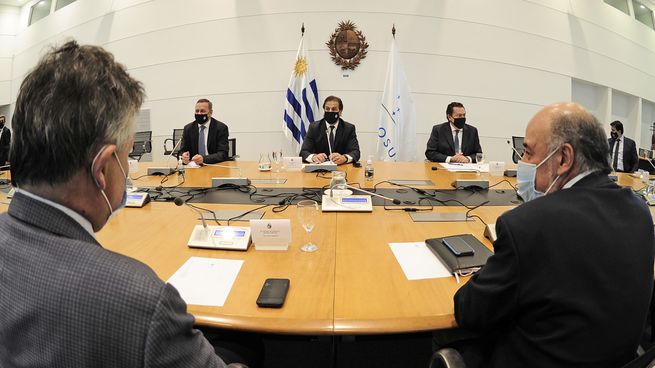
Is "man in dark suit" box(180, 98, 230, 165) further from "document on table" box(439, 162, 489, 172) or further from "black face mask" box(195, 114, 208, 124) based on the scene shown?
"document on table" box(439, 162, 489, 172)

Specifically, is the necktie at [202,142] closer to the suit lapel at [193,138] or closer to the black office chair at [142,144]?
the suit lapel at [193,138]

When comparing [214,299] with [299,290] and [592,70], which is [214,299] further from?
[592,70]

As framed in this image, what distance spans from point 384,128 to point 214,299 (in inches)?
171

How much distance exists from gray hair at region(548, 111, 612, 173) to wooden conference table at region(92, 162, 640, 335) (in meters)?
0.50

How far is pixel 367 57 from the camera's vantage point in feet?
16.4

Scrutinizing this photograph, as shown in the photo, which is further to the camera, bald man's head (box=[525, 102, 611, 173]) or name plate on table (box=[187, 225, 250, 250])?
name plate on table (box=[187, 225, 250, 250])

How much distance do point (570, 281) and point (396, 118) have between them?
4.35m

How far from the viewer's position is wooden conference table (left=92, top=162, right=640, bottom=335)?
2.98 ft

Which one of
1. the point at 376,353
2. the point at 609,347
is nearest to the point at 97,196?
the point at 609,347

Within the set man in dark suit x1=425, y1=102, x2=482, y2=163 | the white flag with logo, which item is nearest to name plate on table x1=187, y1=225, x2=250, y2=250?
man in dark suit x1=425, y1=102, x2=482, y2=163

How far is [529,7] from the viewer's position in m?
5.19

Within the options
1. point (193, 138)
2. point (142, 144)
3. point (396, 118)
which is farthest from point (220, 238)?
point (142, 144)

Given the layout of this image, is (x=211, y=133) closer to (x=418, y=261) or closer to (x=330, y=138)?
(x=330, y=138)

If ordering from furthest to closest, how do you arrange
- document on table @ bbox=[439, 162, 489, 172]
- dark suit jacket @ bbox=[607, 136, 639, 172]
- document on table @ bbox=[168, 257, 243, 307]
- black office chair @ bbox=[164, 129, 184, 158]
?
black office chair @ bbox=[164, 129, 184, 158]
dark suit jacket @ bbox=[607, 136, 639, 172]
document on table @ bbox=[439, 162, 489, 172]
document on table @ bbox=[168, 257, 243, 307]
